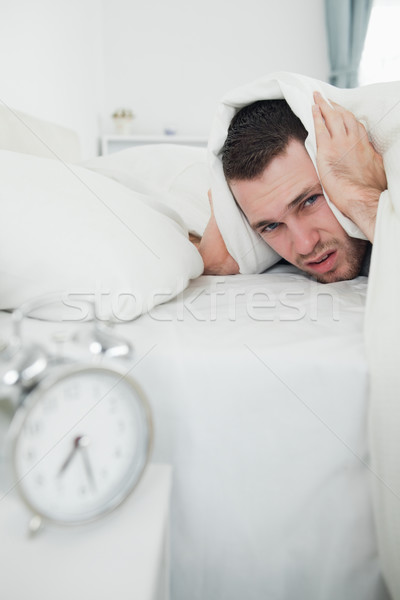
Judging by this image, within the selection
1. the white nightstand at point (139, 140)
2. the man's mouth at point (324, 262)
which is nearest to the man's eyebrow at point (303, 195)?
the man's mouth at point (324, 262)

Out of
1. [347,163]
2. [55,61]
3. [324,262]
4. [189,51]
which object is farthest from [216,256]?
[189,51]

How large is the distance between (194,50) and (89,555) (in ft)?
11.1

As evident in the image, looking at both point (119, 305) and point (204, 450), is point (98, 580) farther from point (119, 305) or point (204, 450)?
point (119, 305)

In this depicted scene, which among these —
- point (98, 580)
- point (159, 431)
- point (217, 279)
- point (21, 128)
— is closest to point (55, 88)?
point (21, 128)

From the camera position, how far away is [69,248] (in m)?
0.64

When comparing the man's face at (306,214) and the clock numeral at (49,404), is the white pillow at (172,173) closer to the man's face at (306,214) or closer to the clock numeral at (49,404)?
the man's face at (306,214)

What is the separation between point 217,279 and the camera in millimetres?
1030

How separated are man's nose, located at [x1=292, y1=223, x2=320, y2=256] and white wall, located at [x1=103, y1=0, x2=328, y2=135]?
2.50 m

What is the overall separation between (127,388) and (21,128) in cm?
103

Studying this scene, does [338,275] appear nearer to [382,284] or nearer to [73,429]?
[382,284]

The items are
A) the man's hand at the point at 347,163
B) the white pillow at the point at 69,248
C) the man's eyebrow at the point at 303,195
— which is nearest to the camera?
the white pillow at the point at 69,248

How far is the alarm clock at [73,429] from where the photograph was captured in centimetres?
37

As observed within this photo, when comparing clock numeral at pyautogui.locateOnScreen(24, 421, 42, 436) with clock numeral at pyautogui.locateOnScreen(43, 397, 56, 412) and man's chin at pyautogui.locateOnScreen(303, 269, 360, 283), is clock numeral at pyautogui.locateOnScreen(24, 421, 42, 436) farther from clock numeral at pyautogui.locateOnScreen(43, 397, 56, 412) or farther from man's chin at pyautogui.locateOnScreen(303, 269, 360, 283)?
man's chin at pyautogui.locateOnScreen(303, 269, 360, 283)

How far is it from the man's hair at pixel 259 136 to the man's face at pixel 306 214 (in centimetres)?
2
